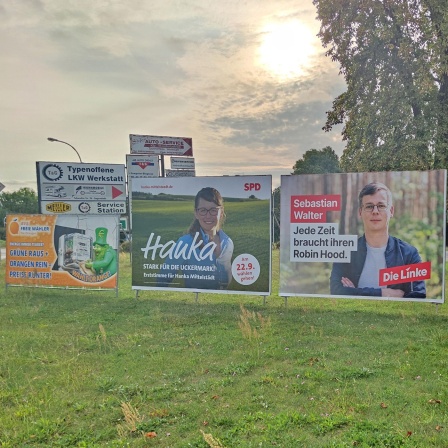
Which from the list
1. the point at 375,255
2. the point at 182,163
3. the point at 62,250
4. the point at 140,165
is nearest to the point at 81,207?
the point at 62,250

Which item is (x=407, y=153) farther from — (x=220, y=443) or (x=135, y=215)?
(x=220, y=443)

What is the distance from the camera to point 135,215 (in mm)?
11797

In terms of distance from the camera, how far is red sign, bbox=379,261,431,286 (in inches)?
380

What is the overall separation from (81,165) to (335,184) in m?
10.3

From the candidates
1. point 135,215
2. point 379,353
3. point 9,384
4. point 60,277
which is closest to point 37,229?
point 60,277

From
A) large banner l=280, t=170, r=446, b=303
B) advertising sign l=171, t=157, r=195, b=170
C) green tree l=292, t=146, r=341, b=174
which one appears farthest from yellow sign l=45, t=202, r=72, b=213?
green tree l=292, t=146, r=341, b=174

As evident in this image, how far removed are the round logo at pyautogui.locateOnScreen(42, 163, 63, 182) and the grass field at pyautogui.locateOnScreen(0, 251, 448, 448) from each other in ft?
23.1

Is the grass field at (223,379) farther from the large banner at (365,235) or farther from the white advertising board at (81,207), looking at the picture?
the white advertising board at (81,207)

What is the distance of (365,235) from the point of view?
991 cm

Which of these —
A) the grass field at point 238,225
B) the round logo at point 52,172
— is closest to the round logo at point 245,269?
the grass field at point 238,225

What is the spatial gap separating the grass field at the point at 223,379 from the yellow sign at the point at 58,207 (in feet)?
21.6

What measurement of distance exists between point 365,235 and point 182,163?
16789 mm

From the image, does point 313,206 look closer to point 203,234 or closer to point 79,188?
point 203,234

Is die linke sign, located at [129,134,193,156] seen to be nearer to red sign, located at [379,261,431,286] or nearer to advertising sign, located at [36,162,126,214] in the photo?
advertising sign, located at [36,162,126,214]
